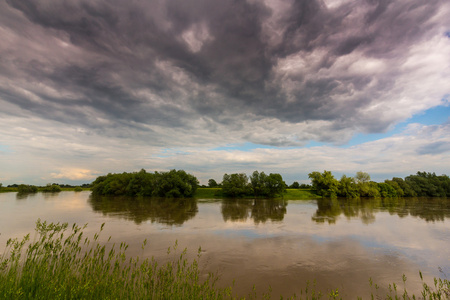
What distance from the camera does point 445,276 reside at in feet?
38.6

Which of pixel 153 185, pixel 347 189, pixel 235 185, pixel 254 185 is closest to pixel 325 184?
pixel 347 189

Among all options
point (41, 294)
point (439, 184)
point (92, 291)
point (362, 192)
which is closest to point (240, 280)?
point (92, 291)

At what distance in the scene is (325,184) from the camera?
88938 millimetres

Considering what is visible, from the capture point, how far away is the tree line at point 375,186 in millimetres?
89500

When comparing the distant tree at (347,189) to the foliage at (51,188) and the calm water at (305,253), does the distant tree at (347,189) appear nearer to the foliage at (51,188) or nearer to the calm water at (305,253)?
the calm water at (305,253)

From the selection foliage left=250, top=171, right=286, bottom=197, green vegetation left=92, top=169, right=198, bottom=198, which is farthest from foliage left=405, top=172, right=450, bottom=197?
green vegetation left=92, top=169, right=198, bottom=198

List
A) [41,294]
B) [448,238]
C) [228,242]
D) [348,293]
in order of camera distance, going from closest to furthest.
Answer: [41,294]
[348,293]
[228,242]
[448,238]

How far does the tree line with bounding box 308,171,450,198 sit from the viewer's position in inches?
3524

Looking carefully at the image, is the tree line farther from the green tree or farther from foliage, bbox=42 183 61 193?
foliage, bbox=42 183 61 193

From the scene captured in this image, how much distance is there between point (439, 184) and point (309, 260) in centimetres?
14304

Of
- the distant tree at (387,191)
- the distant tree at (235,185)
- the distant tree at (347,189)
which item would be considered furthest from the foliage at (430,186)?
the distant tree at (235,185)

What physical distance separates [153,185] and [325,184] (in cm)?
7602

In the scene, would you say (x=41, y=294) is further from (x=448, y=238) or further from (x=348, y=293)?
(x=448, y=238)

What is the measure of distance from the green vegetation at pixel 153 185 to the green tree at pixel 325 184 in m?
54.5
